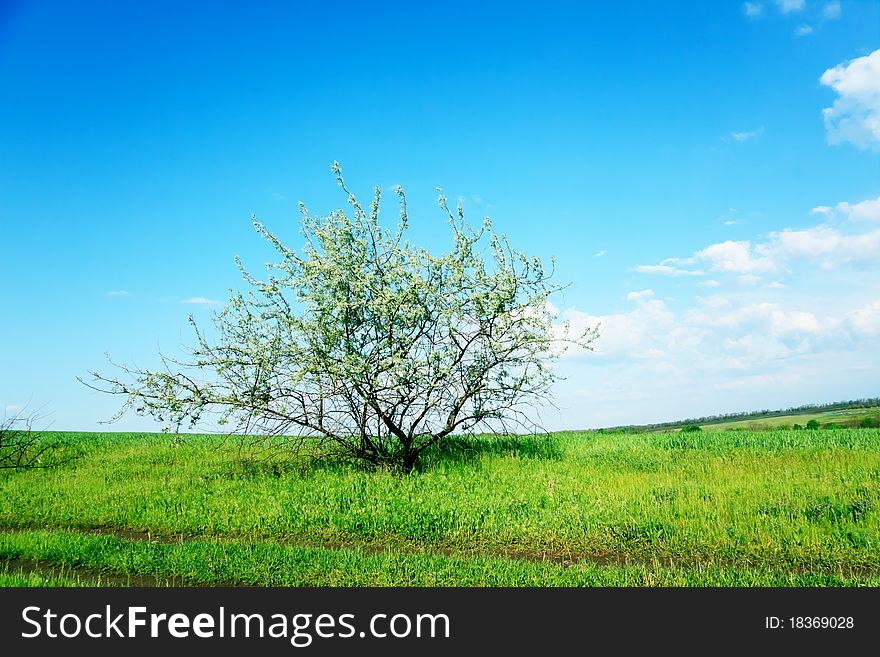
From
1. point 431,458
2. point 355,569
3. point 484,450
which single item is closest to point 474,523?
point 355,569

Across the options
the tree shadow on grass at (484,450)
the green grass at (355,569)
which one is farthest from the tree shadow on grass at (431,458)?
the green grass at (355,569)

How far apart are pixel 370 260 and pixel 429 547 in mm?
7879

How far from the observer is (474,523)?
434 inches

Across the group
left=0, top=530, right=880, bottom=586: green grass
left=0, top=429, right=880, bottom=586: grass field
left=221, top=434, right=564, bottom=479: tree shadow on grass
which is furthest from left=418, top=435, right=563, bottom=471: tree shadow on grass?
left=0, top=530, right=880, bottom=586: green grass

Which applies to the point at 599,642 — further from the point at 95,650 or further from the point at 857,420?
the point at 857,420

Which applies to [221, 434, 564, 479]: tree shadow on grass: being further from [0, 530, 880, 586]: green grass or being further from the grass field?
[0, 530, 880, 586]: green grass

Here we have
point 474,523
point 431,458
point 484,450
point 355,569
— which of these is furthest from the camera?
point 484,450

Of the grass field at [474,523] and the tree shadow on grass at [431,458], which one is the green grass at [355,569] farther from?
the tree shadow on grass at [431,458]

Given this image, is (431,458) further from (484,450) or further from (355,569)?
(355,569)

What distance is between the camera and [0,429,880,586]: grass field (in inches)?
Answer: 337

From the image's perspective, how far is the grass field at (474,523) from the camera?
8.56 metres

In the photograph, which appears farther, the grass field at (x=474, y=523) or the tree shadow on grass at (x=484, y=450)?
the tree shadow on grass at (x=484, y=450)

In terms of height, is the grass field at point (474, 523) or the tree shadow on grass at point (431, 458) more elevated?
the tree shadow on grass at point (431, 458)

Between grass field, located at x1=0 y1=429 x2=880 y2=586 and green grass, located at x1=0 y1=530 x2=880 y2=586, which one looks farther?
grass field, located at x1=0 y1=429 x2=880 y2=586
